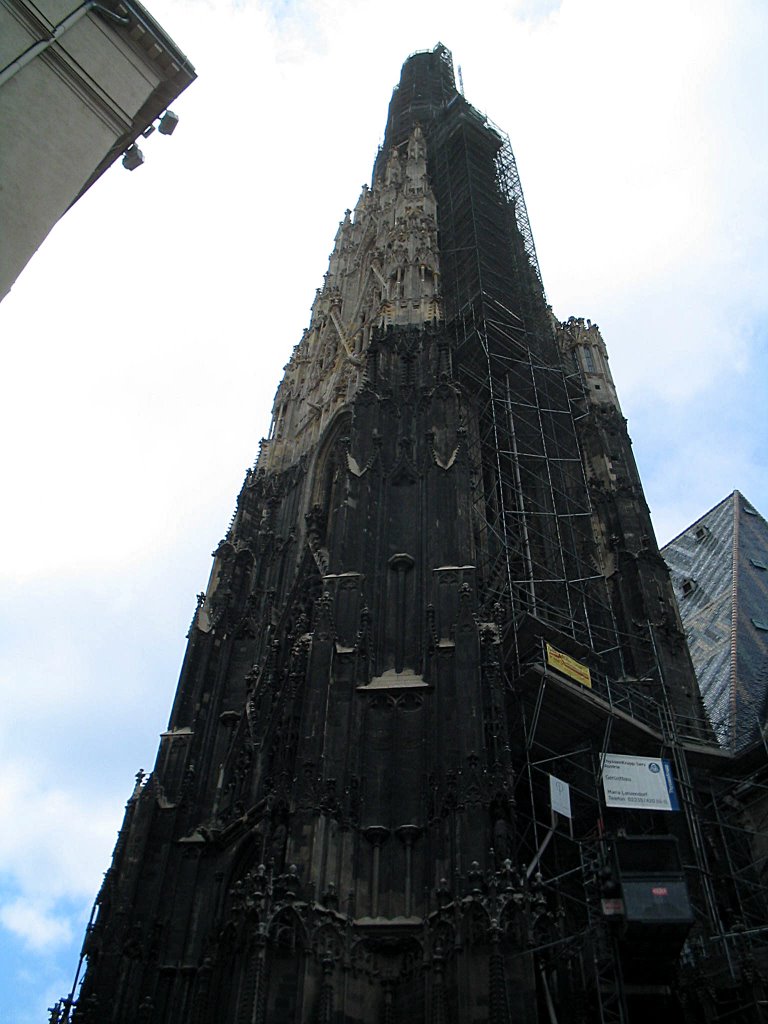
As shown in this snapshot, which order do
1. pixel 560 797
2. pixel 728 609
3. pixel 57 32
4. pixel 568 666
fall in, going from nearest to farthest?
pixel 57 32, pixel 560 797, pixel 568 666, pixel 728 609

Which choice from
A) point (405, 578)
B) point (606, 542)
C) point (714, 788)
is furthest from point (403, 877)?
point (606, 542)

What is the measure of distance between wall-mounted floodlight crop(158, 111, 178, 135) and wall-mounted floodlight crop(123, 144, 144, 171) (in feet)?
1.37

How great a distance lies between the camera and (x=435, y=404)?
2289cm

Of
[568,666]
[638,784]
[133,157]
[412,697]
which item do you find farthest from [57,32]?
[638,784]

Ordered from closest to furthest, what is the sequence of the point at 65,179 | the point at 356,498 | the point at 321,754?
the point at 65,179 → the point at 321,754 → the point at 356,498

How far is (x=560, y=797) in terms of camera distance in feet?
55.5

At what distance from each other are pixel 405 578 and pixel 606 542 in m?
7.65

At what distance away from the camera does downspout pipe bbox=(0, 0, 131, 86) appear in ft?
32.6

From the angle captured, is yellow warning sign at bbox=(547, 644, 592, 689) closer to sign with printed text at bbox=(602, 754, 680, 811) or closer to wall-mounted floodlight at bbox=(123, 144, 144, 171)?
sign with printed text at bbox=(602, 754, 680, 811)

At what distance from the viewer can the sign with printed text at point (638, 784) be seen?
17.0m

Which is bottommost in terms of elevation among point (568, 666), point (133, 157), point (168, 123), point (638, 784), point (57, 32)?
point (638, 784)

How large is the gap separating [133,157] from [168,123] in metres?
0.64

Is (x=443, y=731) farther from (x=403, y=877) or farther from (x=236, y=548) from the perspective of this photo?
(x=236, y=548)

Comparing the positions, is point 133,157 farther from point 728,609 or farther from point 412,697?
point 728,609
